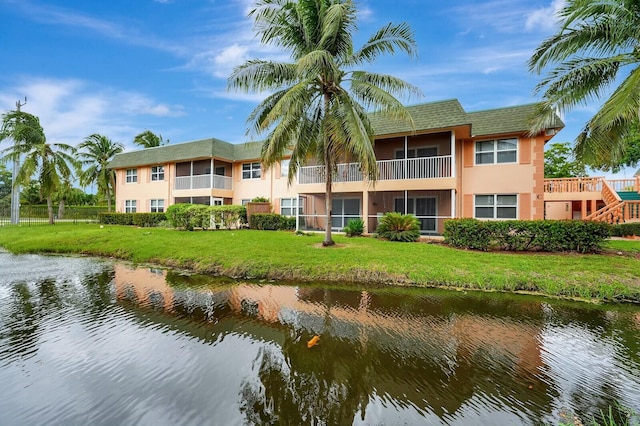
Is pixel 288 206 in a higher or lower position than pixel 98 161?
lower

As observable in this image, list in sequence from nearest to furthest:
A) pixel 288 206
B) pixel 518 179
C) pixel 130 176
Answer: pixel 518 179 < pixel 288 206 < pixel 130 176

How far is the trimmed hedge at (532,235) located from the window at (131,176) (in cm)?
2884

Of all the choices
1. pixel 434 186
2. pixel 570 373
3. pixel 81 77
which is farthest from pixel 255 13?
pixel 81 77

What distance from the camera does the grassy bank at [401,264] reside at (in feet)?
25.4

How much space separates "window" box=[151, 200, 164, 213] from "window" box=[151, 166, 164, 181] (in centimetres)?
212

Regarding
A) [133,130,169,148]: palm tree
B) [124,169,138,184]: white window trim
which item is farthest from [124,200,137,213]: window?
[133,130,169,148]: palm tree

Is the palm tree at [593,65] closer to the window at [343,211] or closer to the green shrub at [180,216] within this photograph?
the window at [343,211]

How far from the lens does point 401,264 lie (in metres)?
9.37

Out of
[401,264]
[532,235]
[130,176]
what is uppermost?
[130,176]

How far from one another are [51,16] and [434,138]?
19.6 metres

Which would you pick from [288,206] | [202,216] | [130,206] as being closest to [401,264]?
[202,216]

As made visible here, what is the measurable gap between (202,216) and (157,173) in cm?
1209

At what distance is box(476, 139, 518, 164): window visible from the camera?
15.5m

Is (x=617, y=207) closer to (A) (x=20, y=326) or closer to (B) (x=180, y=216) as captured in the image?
(A) (x=20, y=326)
